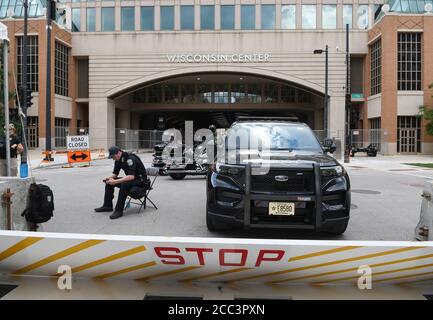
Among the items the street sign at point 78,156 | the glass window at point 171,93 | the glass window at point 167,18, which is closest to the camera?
the street sign at point 78,156

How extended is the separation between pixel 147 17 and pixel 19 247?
144ft

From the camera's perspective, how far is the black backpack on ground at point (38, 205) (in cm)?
565

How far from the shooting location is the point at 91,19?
45.5 metres

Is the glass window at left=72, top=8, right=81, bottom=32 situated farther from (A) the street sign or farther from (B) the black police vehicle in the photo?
(B) the black police vehicle

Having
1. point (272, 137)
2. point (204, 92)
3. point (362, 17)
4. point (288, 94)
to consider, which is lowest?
point (272, 137)

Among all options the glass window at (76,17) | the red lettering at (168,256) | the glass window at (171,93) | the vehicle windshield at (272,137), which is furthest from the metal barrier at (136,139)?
the red lettering at (168,256)

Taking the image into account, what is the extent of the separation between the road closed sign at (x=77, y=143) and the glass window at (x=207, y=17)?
25051mm

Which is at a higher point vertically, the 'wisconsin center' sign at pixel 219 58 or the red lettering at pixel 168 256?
the 'wisconsin center' sign at pixel 219 58

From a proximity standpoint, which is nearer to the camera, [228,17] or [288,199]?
[288,199]

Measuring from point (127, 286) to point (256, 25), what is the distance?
4272 cm

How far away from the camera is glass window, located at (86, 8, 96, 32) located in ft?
149

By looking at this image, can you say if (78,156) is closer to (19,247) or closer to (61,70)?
(19,247)

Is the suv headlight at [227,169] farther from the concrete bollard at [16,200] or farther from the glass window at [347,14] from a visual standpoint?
the glass window at [347,14]

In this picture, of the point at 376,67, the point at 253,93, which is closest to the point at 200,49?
the point at 253,93
